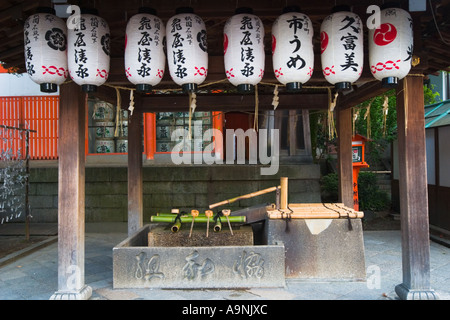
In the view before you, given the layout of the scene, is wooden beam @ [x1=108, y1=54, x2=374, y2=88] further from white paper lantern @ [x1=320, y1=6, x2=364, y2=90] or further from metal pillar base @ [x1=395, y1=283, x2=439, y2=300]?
metal pillar base @ [x1=395, y1=283, x2=439, y2=300]

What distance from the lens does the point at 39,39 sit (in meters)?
4.00

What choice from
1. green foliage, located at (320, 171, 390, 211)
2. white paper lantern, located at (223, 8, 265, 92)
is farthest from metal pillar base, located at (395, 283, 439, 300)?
green foliage, located at (320, 171, 390, 211)

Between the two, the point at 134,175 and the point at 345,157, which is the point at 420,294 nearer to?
the point at 345,157

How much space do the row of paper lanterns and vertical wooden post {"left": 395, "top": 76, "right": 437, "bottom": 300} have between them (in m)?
0.61

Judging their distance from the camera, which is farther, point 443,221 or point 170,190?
point 170,190

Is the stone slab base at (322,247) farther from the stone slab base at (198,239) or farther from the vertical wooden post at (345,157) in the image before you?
the vertical wooden post at (345,157)

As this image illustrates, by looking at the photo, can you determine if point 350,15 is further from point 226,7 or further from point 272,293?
point 272,293

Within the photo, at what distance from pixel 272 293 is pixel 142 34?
3.97 meters

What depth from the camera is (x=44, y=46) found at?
4008mm

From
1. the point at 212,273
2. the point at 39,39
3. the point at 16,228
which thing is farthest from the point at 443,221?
the point at 16,228

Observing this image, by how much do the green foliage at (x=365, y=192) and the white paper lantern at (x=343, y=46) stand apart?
24.8ft

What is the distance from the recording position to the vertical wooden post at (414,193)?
4234 millimetres

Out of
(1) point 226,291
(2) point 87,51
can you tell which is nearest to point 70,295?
(1) point 226,291

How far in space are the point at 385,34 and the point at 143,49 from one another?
299 cm
